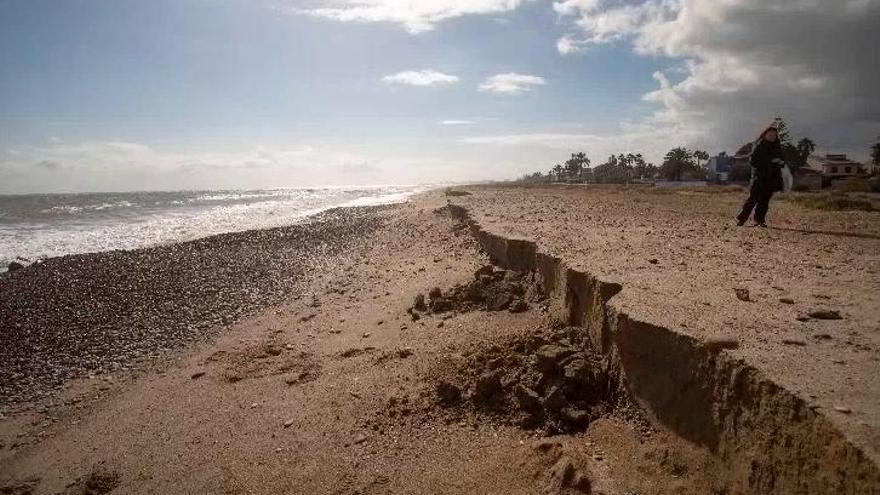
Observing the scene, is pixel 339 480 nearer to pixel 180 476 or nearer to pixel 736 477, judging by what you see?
pixel 180 476

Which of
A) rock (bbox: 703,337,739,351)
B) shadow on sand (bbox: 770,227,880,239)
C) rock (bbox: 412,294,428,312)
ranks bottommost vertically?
rock (bbox: 412,294,428,312)

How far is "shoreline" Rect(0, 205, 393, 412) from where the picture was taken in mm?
7742

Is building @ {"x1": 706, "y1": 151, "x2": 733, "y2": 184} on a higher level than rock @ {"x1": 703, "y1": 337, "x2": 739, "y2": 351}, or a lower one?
higher

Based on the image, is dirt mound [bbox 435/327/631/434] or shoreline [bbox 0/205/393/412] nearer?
dirt mound [bbox 435/327/631/434]

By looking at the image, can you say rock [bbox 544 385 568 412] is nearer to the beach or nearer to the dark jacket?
the beach

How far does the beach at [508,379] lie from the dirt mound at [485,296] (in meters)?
0.04

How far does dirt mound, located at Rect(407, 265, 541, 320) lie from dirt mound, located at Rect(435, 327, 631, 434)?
1.26 meters

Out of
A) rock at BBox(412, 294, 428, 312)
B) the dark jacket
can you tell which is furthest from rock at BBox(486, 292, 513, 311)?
the dark jacket

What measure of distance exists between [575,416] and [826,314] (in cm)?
200

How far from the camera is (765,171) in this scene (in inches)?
358

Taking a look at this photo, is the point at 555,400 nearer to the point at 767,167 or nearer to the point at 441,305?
the point at 441,305

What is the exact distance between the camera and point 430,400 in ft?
16.2

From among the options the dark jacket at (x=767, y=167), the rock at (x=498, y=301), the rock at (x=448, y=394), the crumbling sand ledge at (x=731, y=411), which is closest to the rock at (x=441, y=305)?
the rock at (x=498, y=301)

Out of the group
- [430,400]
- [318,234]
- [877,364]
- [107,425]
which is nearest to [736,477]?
[877,364]
